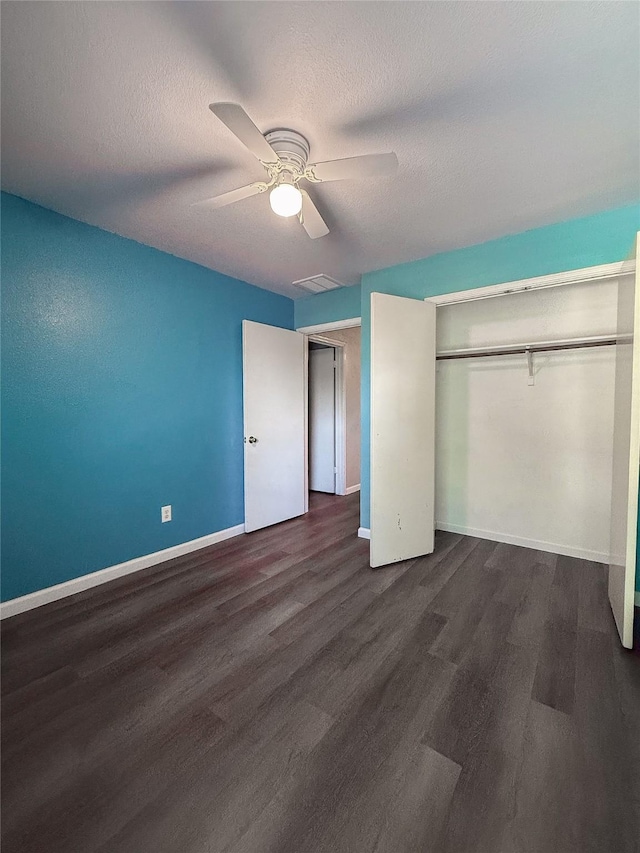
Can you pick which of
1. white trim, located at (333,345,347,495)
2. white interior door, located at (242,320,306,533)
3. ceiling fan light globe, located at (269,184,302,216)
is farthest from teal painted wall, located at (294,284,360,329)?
ceiling fan light globe, located at (269,184,302,216)

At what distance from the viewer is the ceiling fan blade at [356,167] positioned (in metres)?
1.35

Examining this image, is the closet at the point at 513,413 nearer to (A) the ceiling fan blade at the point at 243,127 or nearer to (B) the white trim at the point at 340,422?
(A) the ceiling fan blade at the point at 243,127

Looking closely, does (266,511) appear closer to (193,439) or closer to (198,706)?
(193,439)

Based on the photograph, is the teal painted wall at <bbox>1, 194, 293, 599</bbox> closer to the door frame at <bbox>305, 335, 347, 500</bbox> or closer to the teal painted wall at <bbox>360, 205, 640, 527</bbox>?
the teal painted wall at <bbox>360, 205, 640, 527</bbox>

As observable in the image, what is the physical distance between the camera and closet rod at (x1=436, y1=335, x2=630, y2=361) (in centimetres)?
245

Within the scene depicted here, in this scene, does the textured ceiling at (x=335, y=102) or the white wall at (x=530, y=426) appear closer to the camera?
the textured ceiling at (x=335, y=102)

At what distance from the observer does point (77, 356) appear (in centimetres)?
229

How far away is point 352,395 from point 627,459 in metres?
3.52

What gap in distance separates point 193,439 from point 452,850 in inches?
109

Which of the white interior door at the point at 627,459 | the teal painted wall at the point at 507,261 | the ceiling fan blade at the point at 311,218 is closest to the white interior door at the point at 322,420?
the teal painted wall at the point at 507,261

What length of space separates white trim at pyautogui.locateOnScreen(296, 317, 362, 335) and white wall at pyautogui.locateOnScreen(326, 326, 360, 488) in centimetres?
92

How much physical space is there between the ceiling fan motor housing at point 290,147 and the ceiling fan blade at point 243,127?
0.19 meters

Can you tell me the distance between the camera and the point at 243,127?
121cm

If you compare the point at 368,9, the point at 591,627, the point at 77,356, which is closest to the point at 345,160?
the point at 368,9
